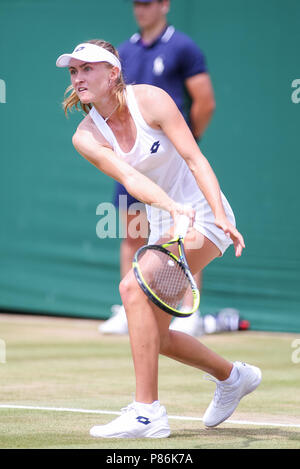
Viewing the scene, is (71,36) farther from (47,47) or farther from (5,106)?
(5,106)

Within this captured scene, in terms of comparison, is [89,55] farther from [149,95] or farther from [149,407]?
[149,407]

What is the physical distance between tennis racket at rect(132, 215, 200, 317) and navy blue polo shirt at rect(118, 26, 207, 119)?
2.93 m

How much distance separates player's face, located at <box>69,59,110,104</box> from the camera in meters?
3.75

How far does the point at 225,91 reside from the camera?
23.4 ft

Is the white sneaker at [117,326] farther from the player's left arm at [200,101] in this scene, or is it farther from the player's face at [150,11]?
the player's face at [150,11]

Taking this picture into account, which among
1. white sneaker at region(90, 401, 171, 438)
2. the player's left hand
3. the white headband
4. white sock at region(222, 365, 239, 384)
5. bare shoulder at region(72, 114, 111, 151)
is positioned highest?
the white headband

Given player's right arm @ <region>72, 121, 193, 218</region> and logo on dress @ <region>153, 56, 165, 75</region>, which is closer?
player's right arm @ <region>72, 121, 193, 218</region>

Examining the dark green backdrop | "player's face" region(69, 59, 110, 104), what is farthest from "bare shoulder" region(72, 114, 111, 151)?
the dark green backdrop

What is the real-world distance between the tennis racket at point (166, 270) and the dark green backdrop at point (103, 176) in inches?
137

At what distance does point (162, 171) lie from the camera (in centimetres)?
387

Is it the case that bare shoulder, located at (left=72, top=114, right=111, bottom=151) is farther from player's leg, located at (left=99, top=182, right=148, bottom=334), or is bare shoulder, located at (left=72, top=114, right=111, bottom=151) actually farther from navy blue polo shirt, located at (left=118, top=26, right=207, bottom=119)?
navy blue polo shirt, located at (left=118, top=26, right=207, bottom=119)

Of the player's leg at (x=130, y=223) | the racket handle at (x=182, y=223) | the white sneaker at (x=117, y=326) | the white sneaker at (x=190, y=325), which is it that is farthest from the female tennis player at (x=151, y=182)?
the white sneaker at (x=117, y=326)

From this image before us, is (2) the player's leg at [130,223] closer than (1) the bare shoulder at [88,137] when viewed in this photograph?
No

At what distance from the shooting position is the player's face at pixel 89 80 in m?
3.75
